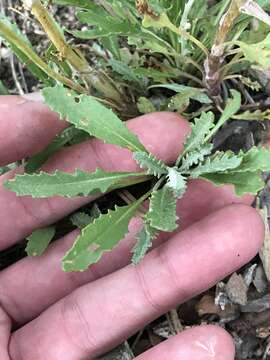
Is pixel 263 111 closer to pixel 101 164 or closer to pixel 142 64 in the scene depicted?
pixel 142 64

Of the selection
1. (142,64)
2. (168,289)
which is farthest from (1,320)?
(142,64)

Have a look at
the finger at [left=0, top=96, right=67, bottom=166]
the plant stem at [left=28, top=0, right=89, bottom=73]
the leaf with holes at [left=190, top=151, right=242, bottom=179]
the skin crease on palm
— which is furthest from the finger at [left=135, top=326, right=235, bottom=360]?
the plant stem at [left=28, top=0, right=89, bottom=73]

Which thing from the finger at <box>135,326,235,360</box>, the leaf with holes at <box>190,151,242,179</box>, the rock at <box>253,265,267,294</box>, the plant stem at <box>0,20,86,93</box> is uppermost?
the plant stem at <box>0,20,86,93</box>

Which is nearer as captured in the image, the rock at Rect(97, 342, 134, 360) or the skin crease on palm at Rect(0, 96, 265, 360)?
the skin crease on palm at Rect(0, 96, 265, 360)

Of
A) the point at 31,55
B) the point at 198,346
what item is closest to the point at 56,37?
the point at 31,55

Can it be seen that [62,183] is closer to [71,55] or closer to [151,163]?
[151,163]

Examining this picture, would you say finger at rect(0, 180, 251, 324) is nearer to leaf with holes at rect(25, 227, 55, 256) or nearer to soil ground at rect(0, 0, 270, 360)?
leaf with holes at rect(25, 227, 55, 256)

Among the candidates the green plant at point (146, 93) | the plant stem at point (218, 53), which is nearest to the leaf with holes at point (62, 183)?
the green plant at point (146, 93)
